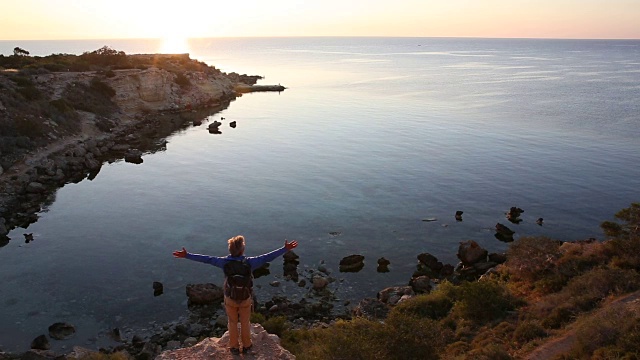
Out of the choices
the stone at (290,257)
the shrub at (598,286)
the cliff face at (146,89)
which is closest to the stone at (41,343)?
the stone at (290,257)

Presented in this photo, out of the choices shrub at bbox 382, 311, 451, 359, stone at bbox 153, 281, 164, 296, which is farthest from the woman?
stone at bbox 153, 281, 164, 296

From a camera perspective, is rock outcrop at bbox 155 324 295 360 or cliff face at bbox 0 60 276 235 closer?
rock outcrop at bbox 155 324 295 360

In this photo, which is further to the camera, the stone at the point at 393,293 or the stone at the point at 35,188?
the stone at the point at 35,188

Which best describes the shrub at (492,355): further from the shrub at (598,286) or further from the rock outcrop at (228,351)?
the shrub at (598,286)

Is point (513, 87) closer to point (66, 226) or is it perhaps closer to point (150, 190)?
point (150, 190)

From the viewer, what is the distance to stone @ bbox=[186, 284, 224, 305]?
21000 mm

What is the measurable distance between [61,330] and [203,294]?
5.53m

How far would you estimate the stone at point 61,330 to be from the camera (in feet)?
61.0

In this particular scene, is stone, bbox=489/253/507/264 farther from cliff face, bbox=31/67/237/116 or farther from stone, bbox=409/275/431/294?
cliff face, bbox=31/67/237/116

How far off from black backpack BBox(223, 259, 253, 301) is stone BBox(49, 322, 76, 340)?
38.0ft

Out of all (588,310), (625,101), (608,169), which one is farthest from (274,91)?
(588,310)

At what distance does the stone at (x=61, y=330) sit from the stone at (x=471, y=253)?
18.3 meters

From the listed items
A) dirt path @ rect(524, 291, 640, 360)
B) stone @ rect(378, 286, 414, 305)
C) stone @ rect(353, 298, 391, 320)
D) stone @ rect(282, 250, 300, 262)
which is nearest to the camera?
dirt path @ rect(524, 291, 640, 360)

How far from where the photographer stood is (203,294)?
69.2 ft
